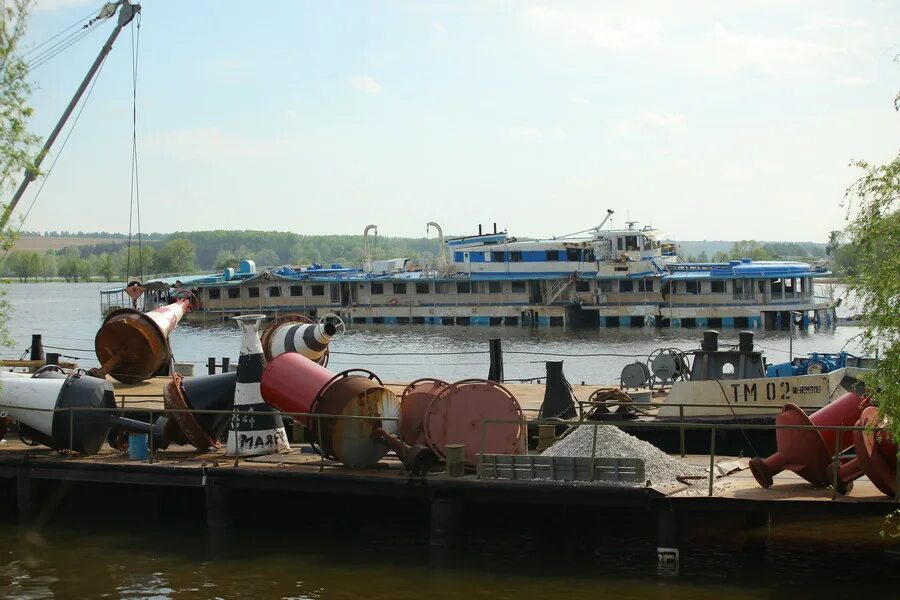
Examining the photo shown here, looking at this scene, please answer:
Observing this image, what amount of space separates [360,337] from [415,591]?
218 feet

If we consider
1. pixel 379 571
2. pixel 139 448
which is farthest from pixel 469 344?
pixel 379 571

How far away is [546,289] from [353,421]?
75572 millimetres

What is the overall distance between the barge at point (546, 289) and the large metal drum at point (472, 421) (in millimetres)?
66606

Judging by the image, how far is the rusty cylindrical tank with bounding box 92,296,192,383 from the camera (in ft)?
102

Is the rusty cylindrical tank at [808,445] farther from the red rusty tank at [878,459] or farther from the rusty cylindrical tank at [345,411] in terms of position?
the rusty cylindrical tank at [345,411]

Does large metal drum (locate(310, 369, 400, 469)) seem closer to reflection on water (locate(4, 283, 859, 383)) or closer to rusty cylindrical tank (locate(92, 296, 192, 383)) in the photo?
rusty cylindrical tank (locate(92, 296, 192, 383))

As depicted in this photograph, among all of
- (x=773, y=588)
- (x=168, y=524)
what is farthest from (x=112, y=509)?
(x=773, y=588)

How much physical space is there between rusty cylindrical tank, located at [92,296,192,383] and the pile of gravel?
601 inches

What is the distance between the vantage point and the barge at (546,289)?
88.7m

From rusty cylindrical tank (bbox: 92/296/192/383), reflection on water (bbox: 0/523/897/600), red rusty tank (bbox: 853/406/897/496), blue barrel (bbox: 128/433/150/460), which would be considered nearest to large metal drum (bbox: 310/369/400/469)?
reflection on water (bbox: 0/523/897/600)

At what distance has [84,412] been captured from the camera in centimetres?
2241

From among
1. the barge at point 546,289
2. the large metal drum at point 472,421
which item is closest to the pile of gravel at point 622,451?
the large metal drum at point 472,421

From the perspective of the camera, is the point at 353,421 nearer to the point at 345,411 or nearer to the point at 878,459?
the point at 345,411

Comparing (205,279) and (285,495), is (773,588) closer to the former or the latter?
(285,495)
